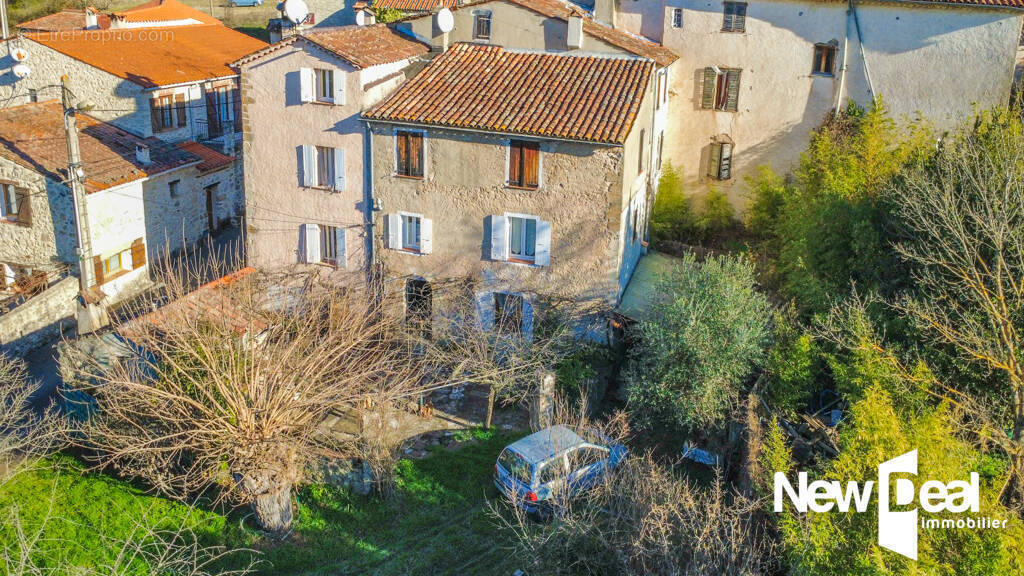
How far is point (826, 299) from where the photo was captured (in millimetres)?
24391

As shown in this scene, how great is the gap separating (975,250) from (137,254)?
28378 millimetres

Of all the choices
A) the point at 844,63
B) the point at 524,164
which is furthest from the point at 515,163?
the point at 844,63

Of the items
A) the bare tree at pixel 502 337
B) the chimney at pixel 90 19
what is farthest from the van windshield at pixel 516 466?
the chimney at pixel 90 19

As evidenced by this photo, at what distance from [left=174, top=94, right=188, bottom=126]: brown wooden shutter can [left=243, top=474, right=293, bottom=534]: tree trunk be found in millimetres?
25330

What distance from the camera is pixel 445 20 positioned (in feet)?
93.4

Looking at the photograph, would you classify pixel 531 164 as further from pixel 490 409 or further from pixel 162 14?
pixel 162 14

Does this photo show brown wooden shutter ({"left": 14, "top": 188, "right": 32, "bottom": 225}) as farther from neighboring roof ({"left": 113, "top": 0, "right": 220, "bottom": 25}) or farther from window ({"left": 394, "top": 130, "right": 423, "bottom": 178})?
neighboring roof ({"left": 113, "top": 0, "right": 220, "bottom": 25})

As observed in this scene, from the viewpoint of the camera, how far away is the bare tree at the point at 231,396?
726 inches

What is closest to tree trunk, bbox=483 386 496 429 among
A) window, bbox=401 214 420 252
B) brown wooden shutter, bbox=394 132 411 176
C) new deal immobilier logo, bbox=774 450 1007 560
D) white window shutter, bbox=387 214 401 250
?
window, bbox=401 214 420 252

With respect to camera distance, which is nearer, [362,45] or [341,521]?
[341,521]

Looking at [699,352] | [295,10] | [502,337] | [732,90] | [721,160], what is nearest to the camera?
[699,352]

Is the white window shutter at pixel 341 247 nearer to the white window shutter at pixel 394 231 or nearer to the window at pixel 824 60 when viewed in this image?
Answer: the white window shutter at pixel 394 231

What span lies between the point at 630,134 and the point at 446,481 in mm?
10981

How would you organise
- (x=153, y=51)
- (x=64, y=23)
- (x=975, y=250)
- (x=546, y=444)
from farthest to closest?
(x=64, y=23), (x=153, y=51), (x=975, y=250), (x=546, y=444)
